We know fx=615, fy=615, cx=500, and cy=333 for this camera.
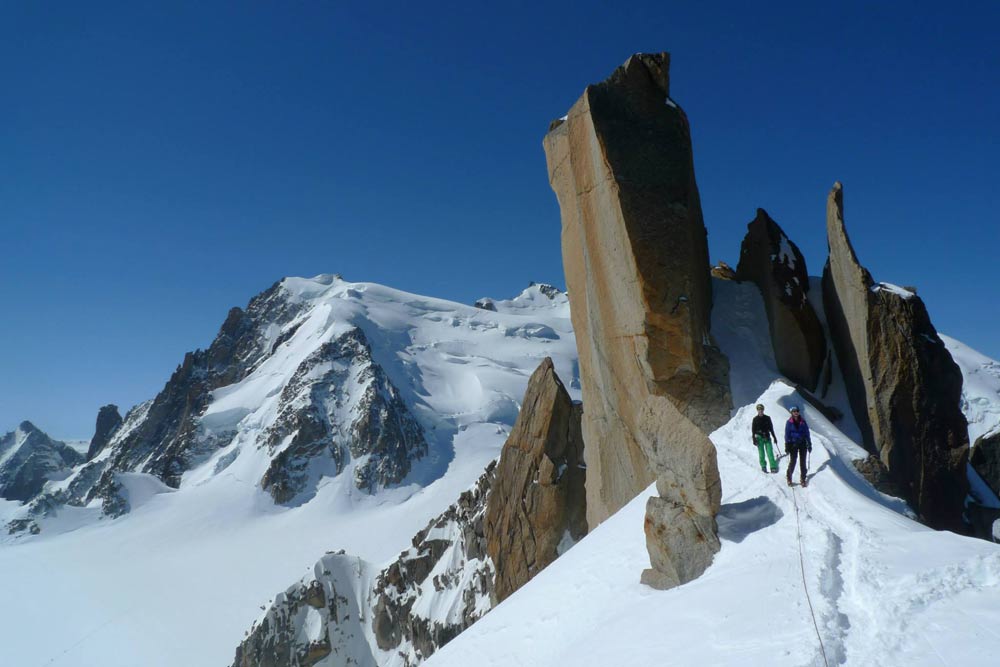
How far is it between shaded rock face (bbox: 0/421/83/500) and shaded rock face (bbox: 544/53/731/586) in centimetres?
15456

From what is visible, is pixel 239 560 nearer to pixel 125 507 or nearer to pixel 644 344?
pixel 125 507

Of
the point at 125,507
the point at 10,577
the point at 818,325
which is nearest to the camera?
the point at 818,325

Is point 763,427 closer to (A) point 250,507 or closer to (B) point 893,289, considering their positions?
(B) point 893,289

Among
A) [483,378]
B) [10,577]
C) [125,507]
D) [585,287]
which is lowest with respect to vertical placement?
[10,577]

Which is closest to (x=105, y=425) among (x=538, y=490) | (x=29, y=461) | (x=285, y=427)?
(x=29, y=461)

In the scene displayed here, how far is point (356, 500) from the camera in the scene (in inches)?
3164

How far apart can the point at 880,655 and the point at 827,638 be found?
16.7 inches

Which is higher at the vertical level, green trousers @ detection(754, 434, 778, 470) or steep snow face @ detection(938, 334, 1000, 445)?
steep snow face @ detection(938, 334, 1000, 445)

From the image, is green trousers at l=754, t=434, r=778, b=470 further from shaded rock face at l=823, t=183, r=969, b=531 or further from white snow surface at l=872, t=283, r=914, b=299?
white snow surface at l=872, t=283, r=914, b=299

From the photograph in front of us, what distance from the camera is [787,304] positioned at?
1706 centimetres

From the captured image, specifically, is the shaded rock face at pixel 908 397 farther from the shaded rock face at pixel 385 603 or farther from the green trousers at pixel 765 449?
the shaded rock face at pixel 385 603

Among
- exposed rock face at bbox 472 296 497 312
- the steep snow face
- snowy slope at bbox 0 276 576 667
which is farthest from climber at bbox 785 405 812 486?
exposed rock face at bbox 472 296 497 312

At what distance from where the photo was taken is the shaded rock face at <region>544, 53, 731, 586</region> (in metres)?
15.4

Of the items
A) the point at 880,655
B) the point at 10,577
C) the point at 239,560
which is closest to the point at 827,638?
the point at 880,655
